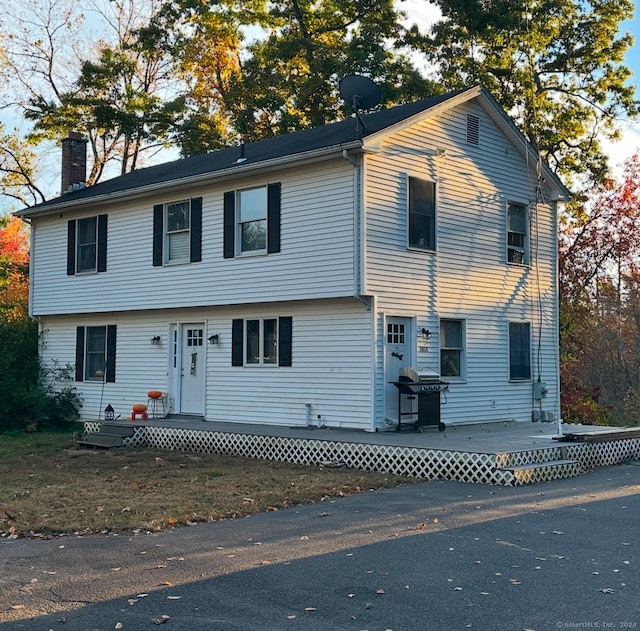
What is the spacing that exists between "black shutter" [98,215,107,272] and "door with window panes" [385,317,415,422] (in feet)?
25.5

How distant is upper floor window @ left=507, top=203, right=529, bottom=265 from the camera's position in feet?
59.5

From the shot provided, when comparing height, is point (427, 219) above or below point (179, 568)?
above

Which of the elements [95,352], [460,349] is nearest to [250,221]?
[460,349]

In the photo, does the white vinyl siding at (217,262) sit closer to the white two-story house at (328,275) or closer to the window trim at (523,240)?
the white two-story house at (328,275)

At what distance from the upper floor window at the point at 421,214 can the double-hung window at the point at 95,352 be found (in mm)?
8138

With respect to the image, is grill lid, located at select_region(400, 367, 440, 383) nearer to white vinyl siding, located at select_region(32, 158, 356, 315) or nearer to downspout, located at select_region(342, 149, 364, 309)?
downspout, located at select_region(342, 149, 364, 309)

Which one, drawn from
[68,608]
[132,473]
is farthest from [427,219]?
[68,608]

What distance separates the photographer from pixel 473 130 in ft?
56.7

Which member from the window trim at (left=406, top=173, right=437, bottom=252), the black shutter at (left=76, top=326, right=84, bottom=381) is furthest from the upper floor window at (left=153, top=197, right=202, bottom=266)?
the window trim at (left=406, top=173, right=437, bottom=252)

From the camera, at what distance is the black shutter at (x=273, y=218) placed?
1582 cm

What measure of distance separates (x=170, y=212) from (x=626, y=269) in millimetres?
17029

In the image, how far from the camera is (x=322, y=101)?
28.9 meters

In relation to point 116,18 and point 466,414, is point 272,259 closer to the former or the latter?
point 466,414

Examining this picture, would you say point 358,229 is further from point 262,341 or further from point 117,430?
point 117,430
